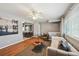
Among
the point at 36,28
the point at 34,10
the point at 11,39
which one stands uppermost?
the point at 34,10

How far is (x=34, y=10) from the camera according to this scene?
2.08 metres

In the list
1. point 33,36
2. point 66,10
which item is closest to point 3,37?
point 33,36

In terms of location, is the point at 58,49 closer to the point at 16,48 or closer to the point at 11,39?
the point at 16,48

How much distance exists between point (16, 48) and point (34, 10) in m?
0.90

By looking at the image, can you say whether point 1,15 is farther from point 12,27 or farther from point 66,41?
point 66,41

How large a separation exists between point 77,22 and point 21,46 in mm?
1347

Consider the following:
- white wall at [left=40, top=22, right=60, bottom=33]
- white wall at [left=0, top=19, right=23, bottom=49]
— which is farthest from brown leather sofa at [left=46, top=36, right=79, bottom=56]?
white wall at [left=0, top=19, right=23, bottom=49]

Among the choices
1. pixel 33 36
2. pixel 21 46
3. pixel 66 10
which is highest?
pixel 66 10

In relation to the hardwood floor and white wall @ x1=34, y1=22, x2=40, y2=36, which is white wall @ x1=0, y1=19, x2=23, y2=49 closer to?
the hardwood floor

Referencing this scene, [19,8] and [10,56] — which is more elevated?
[19,8]

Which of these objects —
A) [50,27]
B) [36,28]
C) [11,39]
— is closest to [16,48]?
[11,39]

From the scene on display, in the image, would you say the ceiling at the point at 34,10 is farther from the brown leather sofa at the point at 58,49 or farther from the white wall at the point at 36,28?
the brown leather sofa at the point at 58,49

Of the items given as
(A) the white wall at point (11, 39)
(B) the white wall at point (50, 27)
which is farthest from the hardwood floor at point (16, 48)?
(B) the white wall at point (50, 27)

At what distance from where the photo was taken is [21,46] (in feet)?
7.34
